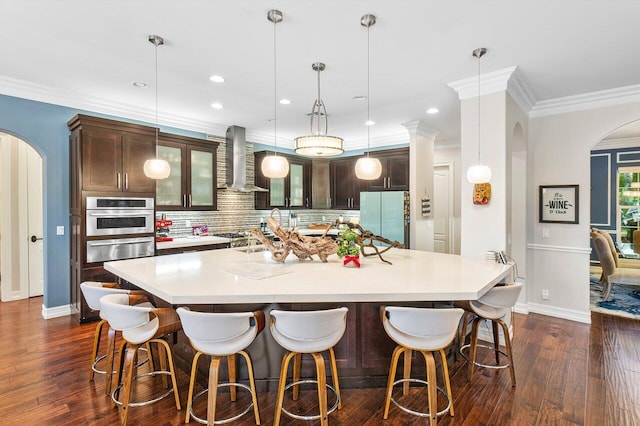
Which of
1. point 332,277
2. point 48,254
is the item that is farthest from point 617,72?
point 48,254

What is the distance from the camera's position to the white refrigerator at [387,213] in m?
5.72

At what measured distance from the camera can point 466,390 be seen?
2.58 m

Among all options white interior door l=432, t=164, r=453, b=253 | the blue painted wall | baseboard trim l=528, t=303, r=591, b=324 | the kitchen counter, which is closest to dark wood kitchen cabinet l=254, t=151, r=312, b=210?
the kitchen counter

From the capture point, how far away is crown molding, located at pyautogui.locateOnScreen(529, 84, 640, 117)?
392 centimetres

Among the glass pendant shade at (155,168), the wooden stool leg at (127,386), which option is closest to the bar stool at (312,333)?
the wooden stool leg at (127,386)

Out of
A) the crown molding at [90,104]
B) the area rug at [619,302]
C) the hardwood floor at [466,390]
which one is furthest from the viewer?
the area rug at [619,302]

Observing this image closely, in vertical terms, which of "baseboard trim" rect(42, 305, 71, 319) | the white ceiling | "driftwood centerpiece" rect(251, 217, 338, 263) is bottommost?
"baseboard trim" rect(42, 305, 71, 319)

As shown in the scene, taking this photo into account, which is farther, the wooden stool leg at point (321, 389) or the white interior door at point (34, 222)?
the white interior door at point (34, 222)

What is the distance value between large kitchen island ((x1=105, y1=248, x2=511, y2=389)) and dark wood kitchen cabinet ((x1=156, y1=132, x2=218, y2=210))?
2003 mm

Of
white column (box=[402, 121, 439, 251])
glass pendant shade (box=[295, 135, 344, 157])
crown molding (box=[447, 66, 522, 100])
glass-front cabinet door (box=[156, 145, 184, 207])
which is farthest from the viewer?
white column (box=[402, 121, 439, 251])

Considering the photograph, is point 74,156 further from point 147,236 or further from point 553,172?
point 553,172

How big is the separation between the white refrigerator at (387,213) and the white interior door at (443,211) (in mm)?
1547

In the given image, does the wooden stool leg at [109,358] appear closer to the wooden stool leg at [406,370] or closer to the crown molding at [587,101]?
the wooden stool leg at [406,370]

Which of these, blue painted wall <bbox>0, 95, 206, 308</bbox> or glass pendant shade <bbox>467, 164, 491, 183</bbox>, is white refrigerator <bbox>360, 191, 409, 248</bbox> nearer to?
glass pendant shade <bbox>467, 164, 491, 183</bbox>
